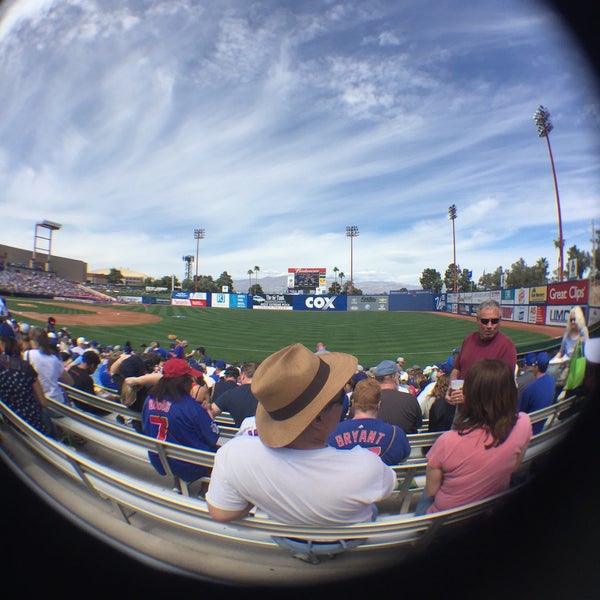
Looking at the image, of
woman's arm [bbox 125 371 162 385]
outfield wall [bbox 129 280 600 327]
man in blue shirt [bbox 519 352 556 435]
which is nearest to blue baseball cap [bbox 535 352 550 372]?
man in blue shirt [bbox 519 352 556 435]

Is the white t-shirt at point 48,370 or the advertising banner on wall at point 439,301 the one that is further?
the advertising banner on wall at point 439,301

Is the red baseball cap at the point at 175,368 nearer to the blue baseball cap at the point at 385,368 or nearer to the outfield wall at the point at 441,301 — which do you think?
the outfield wall at the point at 441,301

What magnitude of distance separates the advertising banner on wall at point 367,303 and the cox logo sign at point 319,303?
0.15m

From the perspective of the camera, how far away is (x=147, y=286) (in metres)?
2.44

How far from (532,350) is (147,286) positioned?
7.87 feet

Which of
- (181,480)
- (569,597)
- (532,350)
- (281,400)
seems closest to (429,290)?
(532,350)

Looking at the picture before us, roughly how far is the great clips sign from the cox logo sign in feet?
4.40

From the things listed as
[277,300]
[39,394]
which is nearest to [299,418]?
[39,394]

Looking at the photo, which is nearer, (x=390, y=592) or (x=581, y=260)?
(x=390, y=592)

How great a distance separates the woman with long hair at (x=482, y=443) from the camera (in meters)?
1.17

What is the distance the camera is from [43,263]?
188cm

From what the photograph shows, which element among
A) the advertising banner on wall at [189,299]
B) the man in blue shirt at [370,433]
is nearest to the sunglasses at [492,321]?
the man in blue shirt at [370,433]

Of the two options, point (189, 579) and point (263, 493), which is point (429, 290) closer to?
point (263, 493)

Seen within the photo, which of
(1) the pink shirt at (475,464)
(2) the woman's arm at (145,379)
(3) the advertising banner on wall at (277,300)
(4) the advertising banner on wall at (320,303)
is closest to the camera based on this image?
(1) the pink shirt at (475,464)
